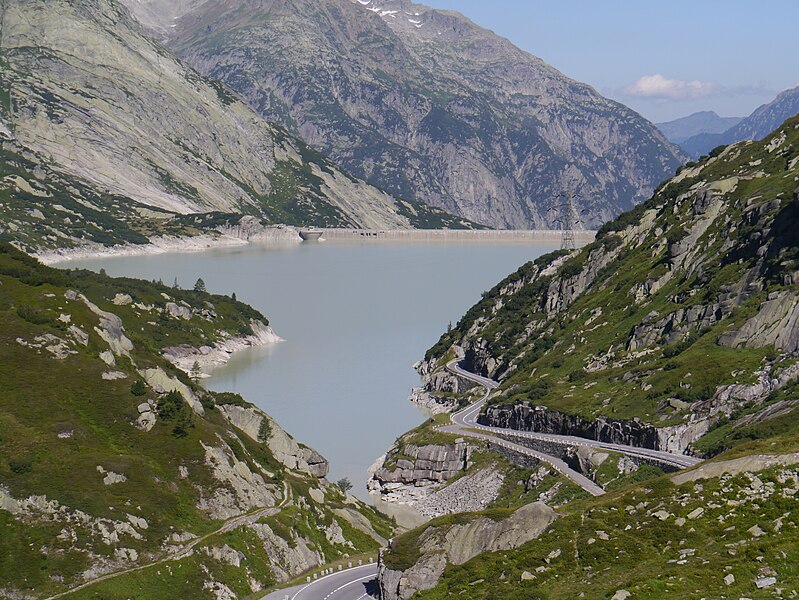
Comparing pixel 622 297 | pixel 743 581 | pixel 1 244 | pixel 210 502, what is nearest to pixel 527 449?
pixel 622 297

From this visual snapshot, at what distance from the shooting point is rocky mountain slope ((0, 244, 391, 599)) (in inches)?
2514

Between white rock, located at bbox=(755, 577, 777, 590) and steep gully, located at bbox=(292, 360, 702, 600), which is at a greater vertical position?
white rock, located at bbox=(755, 577, 777, 590)

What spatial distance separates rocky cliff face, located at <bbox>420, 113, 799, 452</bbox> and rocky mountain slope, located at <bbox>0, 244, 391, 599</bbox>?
Answer: 96.4 ft

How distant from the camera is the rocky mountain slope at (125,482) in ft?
209

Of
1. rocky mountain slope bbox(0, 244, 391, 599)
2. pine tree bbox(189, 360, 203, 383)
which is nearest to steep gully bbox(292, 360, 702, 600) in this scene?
rocky mountain slope bbox(0, 244, 391, 599)

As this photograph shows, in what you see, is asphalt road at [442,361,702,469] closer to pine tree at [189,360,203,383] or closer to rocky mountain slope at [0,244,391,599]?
rocky mountain slope at [0,244,391,599]

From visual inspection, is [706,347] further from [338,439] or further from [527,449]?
[338,439]

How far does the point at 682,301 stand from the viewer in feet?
404

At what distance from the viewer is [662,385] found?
349ft

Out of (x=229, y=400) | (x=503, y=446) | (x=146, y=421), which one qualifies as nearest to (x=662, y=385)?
(x=503, y=446)

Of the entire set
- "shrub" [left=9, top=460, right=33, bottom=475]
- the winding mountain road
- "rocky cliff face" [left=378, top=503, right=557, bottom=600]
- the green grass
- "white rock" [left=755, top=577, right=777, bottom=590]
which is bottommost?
the winding mountain road

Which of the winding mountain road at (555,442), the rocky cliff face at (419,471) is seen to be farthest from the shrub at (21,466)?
the rocky cliff face at (419,471)

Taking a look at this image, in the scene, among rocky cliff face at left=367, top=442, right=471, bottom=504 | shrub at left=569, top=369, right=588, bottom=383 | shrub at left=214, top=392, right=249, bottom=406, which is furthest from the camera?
shrub at left=569, top=369, right=588, bottom=383

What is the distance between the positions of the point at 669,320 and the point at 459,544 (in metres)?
69.0
